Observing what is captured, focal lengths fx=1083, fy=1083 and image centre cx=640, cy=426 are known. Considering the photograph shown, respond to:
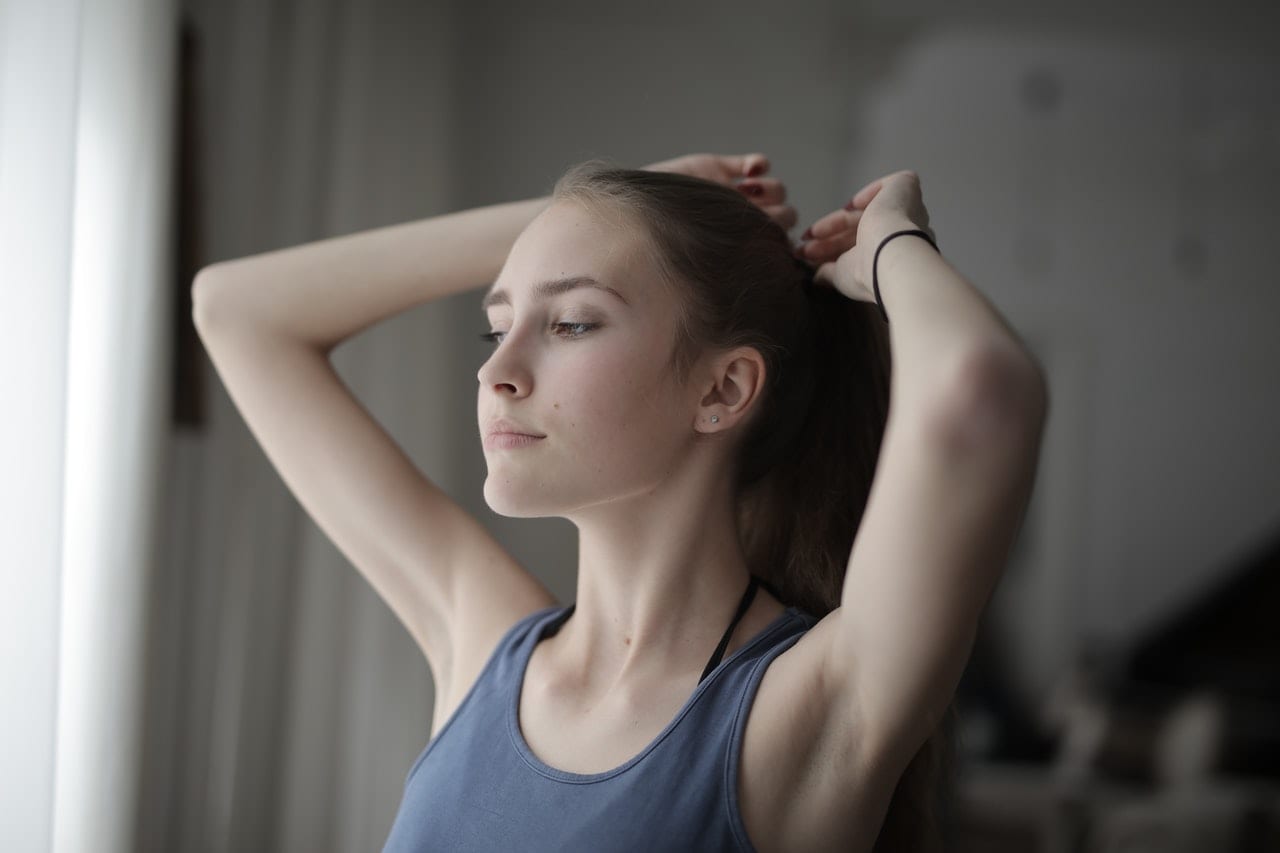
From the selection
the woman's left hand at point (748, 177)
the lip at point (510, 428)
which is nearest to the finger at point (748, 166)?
the woman's left hand at point (748, 177)

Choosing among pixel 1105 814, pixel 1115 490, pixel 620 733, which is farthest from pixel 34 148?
pixel 1115 490

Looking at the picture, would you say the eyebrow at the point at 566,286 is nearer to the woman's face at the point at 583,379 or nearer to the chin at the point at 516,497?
the woman's face at the point at 583,379

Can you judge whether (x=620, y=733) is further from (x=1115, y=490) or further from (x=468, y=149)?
(x=1115, y=490)

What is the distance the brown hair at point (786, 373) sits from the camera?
42.3 inches

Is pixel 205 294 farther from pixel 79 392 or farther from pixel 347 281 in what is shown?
pixel 79 392

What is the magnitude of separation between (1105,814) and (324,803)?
112 inches

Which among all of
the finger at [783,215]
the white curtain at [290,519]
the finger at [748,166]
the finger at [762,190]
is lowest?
the white curtain at [290,519]

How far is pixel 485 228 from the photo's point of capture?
1.25m

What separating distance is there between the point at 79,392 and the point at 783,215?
3.18 feet

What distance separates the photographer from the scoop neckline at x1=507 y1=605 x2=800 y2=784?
3.14 feet

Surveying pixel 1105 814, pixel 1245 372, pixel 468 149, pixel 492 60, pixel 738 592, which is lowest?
pixel 1105 814

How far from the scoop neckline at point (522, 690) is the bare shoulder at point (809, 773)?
0.08 meters

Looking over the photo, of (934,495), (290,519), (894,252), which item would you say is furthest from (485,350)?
(934,495)

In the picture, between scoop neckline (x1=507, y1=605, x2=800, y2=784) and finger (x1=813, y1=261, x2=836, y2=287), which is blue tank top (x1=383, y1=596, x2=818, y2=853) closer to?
scoop neckline (x1=507, y1=605, x2=800, y2=784)
